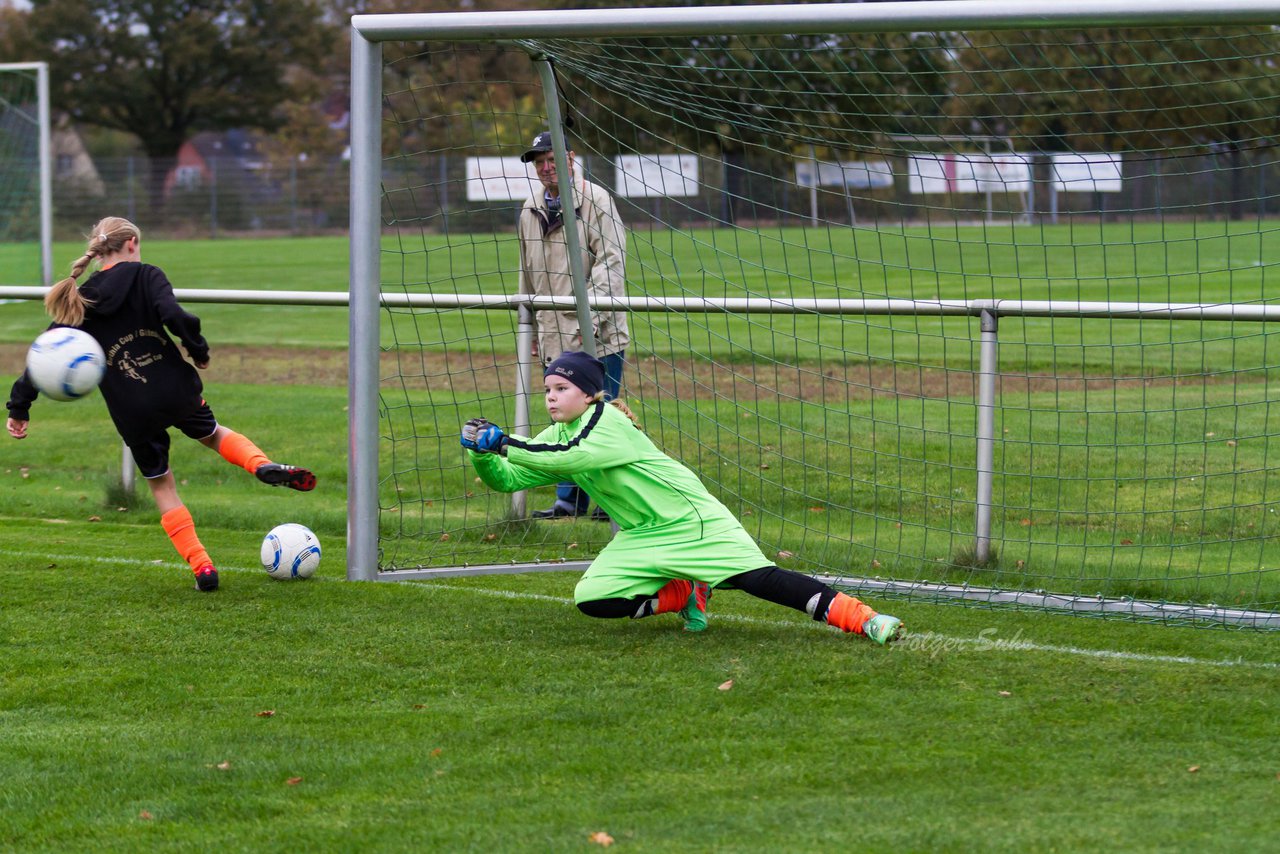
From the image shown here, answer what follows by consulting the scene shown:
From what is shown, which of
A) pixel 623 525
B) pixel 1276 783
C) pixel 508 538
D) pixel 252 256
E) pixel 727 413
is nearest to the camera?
pixel 1276 783

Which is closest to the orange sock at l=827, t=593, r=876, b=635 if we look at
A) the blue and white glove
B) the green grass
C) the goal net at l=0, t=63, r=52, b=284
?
the green grass

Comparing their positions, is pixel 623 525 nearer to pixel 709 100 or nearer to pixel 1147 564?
pixel 709 100

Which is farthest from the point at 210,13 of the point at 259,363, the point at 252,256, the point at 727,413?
the point at 727,413

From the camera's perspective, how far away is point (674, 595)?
5.69 metres

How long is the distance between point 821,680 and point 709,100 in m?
3.01

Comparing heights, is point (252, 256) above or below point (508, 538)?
above

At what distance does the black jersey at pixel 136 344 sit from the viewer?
6215mm

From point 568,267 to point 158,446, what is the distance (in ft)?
7.63

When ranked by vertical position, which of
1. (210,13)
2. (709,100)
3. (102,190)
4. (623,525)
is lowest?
(623,525)

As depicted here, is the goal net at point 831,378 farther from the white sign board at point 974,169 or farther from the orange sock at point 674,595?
the orange sock at point 674,595

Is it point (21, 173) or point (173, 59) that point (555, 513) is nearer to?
point (21, 173)

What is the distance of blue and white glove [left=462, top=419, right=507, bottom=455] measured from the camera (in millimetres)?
5379

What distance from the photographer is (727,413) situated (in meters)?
9.49

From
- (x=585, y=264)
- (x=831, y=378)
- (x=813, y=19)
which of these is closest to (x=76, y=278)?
(x=585, y=264)
